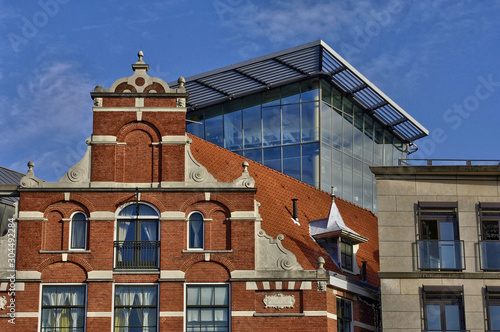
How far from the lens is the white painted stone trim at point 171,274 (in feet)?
119

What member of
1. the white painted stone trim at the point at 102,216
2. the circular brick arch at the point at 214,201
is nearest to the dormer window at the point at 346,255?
the circular brick arch at the point at 214,201

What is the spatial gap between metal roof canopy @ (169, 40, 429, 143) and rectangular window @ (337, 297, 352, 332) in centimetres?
1818

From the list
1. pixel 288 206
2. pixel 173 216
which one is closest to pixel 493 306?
pixel 288 206

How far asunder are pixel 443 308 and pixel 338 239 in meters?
5.59

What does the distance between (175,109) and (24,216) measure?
6.20 metres

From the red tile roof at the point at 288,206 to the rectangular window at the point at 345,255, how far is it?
62 centimetres

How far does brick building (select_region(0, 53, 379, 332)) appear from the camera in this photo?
36.0 meters

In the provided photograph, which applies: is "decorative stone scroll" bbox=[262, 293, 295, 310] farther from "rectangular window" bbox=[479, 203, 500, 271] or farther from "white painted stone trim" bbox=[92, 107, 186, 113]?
"white painted stone trim" bbox=[92, 107, 186, 113]

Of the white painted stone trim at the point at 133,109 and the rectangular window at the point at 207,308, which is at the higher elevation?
the white painted stone trim at the point at 133,109

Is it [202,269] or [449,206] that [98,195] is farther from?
[449,206]

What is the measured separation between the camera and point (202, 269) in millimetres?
36375

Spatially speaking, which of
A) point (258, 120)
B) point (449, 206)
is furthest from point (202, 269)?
point (258, 120)

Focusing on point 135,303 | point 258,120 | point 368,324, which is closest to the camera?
point 135,303

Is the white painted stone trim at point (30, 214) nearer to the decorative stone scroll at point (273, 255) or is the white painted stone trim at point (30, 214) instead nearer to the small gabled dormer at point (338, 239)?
the decorative stone scroll at point (273, 255)
